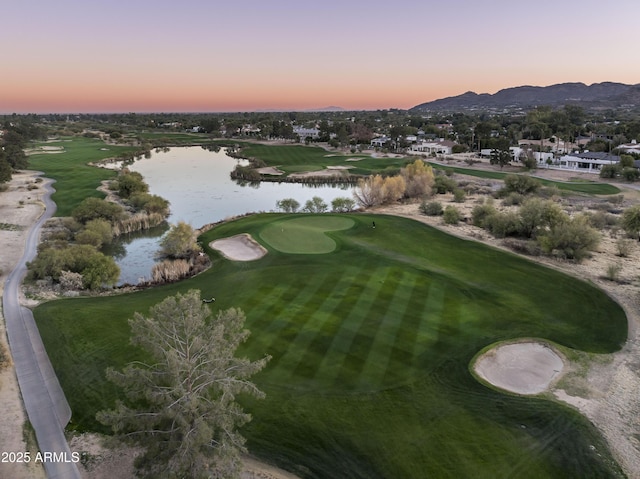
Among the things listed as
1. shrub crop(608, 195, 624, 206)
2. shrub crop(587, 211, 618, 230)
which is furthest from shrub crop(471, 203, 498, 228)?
shrub crop(608, 195, 624, 206)

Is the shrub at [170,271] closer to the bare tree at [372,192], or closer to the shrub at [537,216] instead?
the shrub at [537,216]

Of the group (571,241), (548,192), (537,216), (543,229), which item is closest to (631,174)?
(548,192)

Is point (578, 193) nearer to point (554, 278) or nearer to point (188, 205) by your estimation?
point (554, 278)

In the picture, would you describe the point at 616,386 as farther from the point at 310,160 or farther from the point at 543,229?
the point at 310,160

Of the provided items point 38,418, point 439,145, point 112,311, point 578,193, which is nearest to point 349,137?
point 439,145

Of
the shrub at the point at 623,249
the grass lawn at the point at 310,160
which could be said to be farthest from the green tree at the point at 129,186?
the shrub at the point at 623,249

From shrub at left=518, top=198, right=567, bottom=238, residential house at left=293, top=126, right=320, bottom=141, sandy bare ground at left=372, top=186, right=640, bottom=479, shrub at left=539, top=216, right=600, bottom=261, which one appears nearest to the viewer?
sandy bare ground at left=372, top=186, right=640, bottom=479

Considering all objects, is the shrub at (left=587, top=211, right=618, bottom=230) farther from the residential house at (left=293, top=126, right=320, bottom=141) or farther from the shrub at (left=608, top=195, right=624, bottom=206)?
the residential house at (left=293, top=126, right=320, bottom=141)
